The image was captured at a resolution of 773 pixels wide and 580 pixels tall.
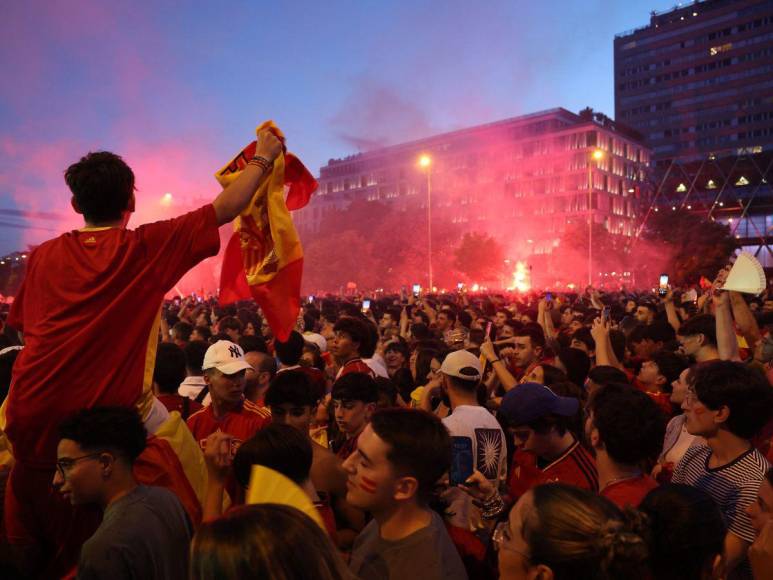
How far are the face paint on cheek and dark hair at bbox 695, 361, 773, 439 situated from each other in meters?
2.16

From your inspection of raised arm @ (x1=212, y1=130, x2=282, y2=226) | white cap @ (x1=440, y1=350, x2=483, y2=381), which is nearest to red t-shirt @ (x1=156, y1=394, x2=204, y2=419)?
white cap @ (x1=440, y1=350, x2=483, y2=381)

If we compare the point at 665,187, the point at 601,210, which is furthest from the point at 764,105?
the point at 665,187

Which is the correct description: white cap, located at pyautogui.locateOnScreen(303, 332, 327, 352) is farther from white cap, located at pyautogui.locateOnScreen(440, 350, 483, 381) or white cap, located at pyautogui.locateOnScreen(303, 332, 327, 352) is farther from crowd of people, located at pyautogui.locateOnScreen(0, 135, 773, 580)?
crowd of people, located at pyautogui.locateOnScreen(0, 135, 773, 580)

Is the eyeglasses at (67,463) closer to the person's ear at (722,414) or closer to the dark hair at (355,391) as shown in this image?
the dark hair at (355,391)

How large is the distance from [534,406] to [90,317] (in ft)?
8.76

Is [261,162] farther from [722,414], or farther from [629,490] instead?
[722,414]

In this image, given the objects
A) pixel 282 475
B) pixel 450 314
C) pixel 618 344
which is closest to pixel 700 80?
pixel 450 314

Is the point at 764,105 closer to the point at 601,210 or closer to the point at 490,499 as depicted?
the point at 601,210

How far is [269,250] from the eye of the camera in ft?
11.9

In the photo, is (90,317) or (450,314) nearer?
(90,317)

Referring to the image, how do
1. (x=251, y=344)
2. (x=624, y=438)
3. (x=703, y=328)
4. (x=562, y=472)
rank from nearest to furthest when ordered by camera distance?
(x=624, y=438), (x=562, y=472), (x=703, y=328), (x=251, y=344)

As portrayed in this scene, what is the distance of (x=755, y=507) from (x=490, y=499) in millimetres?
1128

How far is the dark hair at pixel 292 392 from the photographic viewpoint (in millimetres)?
4484

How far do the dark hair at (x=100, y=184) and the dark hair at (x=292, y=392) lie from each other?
185cm
